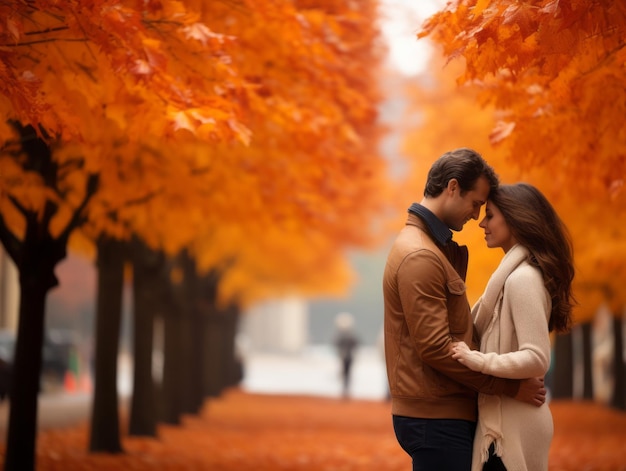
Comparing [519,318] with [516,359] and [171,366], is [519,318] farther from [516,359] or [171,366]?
[171,366]

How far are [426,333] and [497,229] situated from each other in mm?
712

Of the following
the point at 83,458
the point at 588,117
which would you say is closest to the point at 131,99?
the point at 588,117

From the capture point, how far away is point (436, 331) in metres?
4.29

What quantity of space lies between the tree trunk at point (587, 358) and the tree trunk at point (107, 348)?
17.0 metres

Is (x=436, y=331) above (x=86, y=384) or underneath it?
above

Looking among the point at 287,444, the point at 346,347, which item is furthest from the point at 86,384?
the point at 287,444

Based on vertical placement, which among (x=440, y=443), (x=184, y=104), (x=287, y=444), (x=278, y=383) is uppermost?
(x=184, y=104)

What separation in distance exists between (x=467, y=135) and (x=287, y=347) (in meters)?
65.4

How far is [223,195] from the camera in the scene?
11500mm

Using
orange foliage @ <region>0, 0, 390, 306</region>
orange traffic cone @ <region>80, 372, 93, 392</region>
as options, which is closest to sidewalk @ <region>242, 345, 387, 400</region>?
orange traffic cone @ <region>80, 372, 93, 392</region>

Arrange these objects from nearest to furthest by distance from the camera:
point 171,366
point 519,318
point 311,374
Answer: point 519,318
point 171,366
point 311,374

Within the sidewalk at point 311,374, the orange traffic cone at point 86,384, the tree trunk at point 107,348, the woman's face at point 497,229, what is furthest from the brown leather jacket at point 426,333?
the orange traffic cone at point 86,384

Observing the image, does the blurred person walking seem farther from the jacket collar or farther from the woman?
the jacket collar

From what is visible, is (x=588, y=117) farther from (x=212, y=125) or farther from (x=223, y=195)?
(x=223, y=195)
